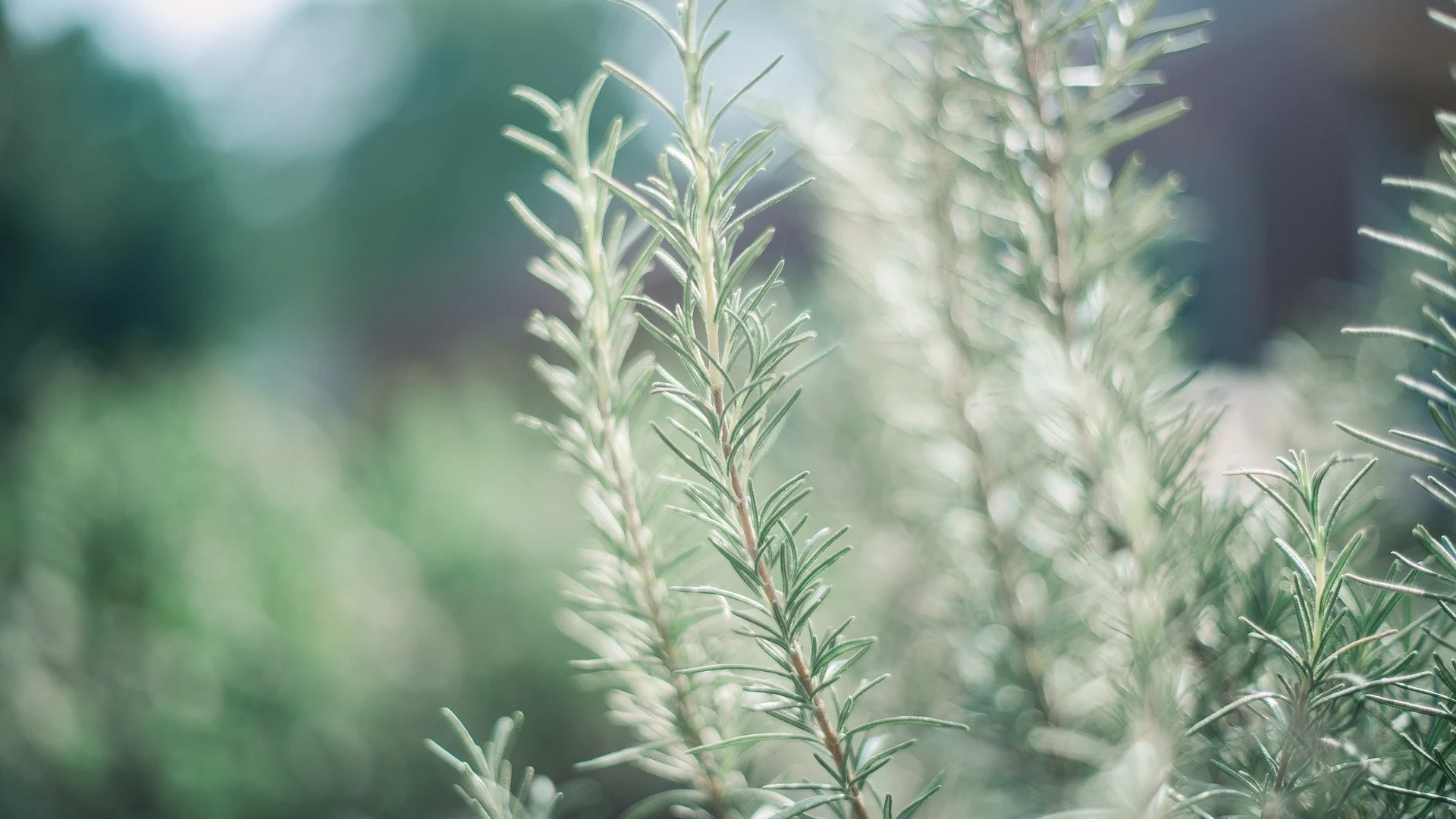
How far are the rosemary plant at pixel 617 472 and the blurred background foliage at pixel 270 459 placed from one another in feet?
0.28

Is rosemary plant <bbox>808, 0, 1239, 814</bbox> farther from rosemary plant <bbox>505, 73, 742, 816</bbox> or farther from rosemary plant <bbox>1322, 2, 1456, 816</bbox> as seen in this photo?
rosemary plant <bbox>505, 73, 742, 816</bbox>

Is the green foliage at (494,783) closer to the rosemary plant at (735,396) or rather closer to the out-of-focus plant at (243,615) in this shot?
the rosemary plant at (735,396)

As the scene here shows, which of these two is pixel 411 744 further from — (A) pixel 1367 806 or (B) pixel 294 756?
(A) pixel 1367 806

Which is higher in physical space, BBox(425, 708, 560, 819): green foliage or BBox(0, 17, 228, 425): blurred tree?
BBox(0, 17, 228, 425): blurred tree

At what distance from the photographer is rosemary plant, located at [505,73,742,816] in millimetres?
364

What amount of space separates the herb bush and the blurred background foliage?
0.43 ft

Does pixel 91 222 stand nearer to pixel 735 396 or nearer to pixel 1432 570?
pixel 735 396

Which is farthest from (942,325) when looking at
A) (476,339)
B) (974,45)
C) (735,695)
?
(476,339)

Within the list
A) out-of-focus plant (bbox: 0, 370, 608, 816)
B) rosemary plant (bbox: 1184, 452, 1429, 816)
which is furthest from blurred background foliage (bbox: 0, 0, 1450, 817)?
rosemary plant (bbox: 1184, 452, 1429, 816)

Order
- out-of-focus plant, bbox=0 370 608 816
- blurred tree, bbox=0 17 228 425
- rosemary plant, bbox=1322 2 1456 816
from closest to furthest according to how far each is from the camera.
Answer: rosemary plant, bbox=1322 2 1456 816 < out-of-focus plant, bbox=0 370 608 816 < blurred tree, bbox=0 17 228 425

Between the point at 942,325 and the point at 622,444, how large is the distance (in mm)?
273

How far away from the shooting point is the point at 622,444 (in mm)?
404

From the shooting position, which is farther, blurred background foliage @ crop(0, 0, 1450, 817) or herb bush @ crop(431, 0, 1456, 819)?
blurred background foliage @ crop(0, 0, 1450, 817)

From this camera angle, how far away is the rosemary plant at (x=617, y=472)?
1.19ft
